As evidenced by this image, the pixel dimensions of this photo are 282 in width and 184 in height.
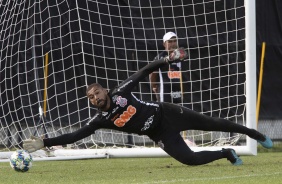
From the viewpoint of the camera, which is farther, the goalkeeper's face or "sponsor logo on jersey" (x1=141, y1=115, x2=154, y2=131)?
"sponsor logo on jersey" (x1=141, y1=115, x2=154, y2=131)

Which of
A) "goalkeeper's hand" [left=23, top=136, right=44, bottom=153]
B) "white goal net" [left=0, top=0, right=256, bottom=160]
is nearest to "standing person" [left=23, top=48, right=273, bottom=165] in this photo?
"goalkeeper's hand" [left=23, top=136, right=44, bottom=153]

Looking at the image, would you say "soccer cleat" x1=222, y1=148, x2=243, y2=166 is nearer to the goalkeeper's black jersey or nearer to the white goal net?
the goalkeeper's black jersey

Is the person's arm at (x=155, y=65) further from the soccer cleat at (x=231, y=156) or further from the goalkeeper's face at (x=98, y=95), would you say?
the soccer cleat at (x=231, y=156)

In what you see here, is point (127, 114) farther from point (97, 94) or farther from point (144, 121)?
point (97, 94)

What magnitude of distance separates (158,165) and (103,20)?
2912 mm

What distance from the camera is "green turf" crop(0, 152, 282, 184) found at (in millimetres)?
8039

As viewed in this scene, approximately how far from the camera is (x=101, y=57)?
1284cm

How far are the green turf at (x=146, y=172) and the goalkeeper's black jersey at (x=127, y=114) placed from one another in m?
0.46

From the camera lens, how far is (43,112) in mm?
13047

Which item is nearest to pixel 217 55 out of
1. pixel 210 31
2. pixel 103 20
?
pixel 210 31

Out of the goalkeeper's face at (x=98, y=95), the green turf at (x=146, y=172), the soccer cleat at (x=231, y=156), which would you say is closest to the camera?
the green turf at (x=146, y=172)

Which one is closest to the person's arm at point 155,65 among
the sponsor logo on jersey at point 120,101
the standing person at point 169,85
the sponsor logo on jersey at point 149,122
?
the sponsor logo on jersey at point 120,101

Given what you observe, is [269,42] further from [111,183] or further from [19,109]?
[111,183]

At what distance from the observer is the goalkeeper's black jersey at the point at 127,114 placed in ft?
28.7
